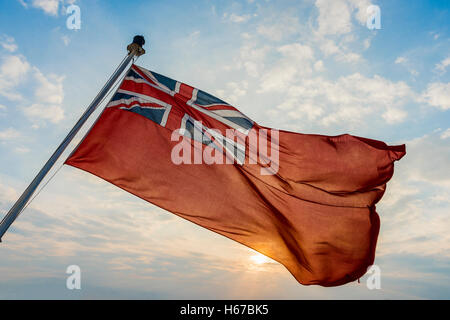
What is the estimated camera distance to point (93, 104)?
18.6 ft

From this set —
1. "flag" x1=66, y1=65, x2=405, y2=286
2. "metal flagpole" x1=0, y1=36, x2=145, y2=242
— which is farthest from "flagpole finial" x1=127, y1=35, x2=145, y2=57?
"flag" x1=66, y1=65, x2=405, y2=286

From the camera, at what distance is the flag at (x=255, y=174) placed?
6766mm

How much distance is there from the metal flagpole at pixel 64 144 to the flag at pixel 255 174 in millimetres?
697

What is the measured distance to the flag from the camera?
6.77 meters

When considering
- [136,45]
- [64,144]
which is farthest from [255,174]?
[64,144]

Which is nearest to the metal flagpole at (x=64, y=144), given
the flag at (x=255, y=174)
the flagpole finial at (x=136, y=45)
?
the flagpole finial at (x=136, y=45)

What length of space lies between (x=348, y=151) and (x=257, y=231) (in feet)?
8.64

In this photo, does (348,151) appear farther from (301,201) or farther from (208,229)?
(208,229)

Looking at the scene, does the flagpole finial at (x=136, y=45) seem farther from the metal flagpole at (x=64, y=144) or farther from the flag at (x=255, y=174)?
→ the flag at (x=255, y=174)

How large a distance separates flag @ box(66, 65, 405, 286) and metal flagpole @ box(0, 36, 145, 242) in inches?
27.5

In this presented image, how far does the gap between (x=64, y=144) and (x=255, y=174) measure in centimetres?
389

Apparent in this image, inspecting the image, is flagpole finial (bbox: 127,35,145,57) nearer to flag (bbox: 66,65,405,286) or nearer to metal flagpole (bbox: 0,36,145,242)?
metal flagpole (bbox: 0,36,145,242)

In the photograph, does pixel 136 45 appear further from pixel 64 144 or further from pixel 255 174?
pixel 255 174
